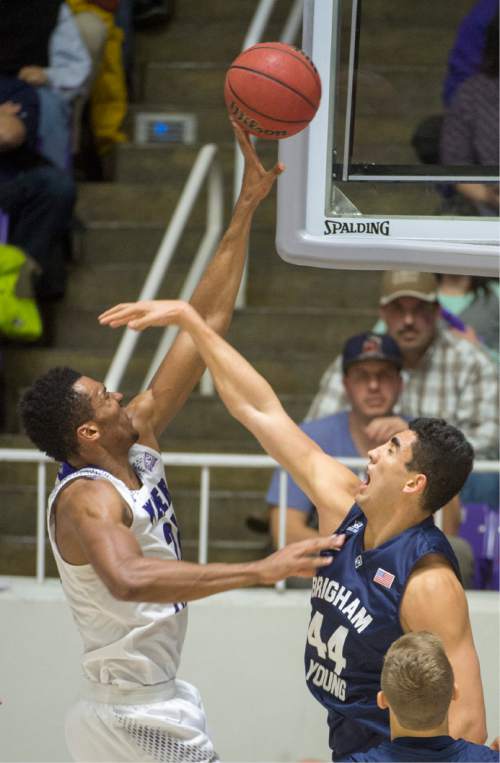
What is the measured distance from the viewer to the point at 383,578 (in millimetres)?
3709

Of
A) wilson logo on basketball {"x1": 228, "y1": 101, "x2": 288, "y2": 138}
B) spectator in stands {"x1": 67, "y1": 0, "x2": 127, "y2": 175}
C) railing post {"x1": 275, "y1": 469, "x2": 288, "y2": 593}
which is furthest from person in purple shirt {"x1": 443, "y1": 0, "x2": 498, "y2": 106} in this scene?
spectator in stands {"x1": 67, "y1": 0, "x2": 127, "y2": 175}

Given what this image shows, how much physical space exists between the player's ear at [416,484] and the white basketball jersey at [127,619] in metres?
0.74

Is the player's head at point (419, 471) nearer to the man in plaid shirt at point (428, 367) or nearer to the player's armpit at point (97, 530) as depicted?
the player's armpit at point (97, 530)

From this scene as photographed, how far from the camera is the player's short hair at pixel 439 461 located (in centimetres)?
380

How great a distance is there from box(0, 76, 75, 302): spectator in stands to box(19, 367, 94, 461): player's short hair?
10.1ft

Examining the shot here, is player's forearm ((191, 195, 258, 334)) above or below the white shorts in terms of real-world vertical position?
above

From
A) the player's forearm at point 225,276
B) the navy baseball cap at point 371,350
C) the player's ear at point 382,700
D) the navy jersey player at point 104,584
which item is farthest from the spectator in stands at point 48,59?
the player's ear at point 382,700

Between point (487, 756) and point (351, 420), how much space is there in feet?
8.45

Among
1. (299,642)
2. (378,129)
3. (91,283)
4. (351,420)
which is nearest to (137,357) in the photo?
(91,283)

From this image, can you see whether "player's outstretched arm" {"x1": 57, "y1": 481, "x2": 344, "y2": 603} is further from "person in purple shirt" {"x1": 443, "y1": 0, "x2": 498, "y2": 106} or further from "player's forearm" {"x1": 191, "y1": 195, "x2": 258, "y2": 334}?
"person in purple shirt" {"x1": 443, "y1": 0, "x2": 498, "y2": 106}

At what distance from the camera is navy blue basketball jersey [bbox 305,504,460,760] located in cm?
368

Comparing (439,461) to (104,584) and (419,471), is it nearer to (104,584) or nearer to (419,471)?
(419,471)

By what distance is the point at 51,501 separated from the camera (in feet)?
12.8

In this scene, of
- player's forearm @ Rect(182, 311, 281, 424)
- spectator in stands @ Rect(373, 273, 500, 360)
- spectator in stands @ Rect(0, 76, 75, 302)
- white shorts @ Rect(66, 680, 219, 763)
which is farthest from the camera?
spectator in stands @ Rect(0, 76, 75, 302)
